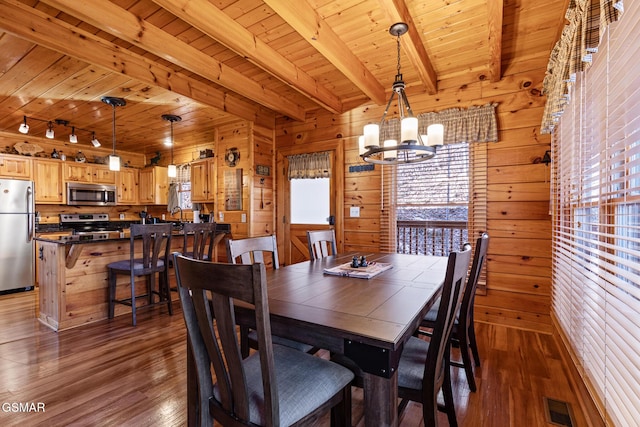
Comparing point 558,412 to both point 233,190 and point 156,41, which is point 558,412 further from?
Result: point 233,190

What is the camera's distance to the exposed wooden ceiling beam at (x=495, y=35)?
2033mm

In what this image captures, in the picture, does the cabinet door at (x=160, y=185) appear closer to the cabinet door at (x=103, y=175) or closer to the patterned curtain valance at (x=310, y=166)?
the cabinet door at (x=103, y=175)

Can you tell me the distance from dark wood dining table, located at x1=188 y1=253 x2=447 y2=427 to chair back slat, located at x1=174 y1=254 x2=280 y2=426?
22 cm

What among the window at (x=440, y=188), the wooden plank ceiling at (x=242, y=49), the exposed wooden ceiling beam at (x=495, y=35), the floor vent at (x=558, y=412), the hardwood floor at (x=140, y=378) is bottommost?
the floor vent at (x=558, y=412)

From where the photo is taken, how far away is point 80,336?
2756 mm

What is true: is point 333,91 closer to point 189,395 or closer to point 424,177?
point 424,177

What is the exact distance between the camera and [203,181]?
5.29 m

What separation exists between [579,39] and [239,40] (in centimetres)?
219

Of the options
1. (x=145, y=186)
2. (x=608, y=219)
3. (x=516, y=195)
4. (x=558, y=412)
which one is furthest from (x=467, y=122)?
(x=145, y=186)

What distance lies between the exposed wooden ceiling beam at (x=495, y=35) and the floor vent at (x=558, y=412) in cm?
249

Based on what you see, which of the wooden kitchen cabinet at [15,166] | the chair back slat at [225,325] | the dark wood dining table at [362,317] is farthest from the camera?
the wooden kitchen cabinet at [15,166]

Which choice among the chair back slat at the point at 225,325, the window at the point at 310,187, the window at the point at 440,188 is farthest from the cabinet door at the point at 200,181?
the chair back slat at the point at 225,325

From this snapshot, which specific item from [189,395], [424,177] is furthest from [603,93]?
[189,395]

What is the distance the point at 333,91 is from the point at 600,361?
3.47m
